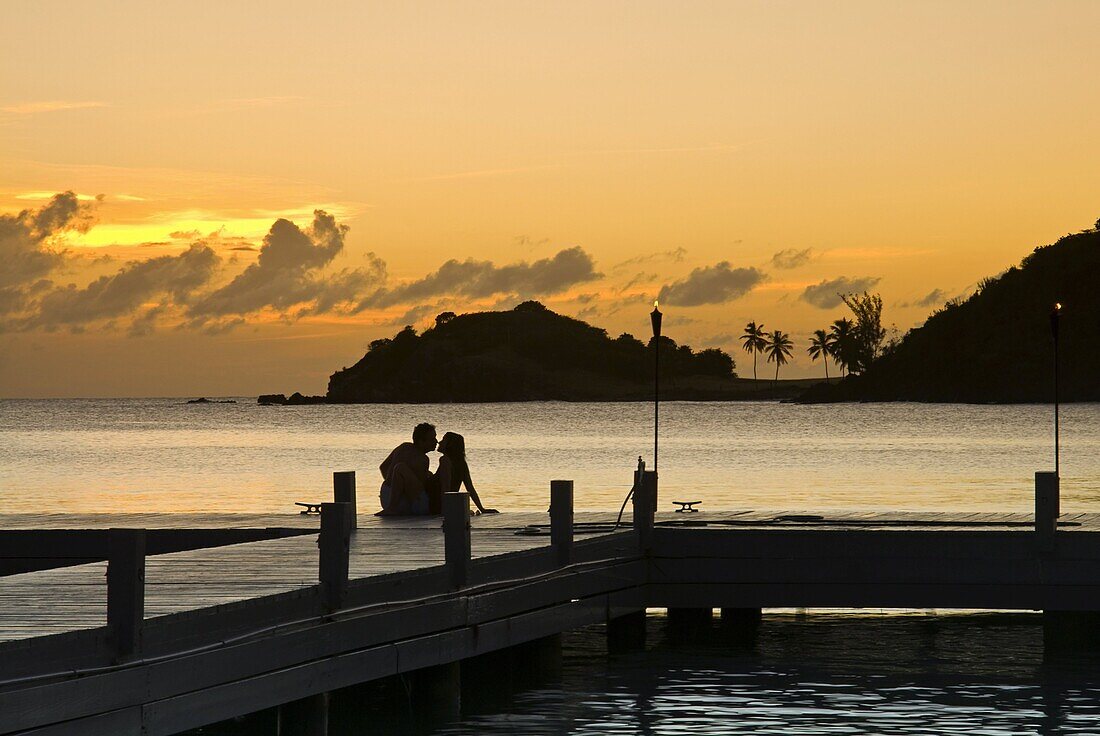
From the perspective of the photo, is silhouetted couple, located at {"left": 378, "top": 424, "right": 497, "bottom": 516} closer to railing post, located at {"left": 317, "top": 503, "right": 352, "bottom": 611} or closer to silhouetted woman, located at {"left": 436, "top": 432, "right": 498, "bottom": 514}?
silhouetted woman, located at {"left": 436, "top": 432, "right": 498, "bottom": 514}

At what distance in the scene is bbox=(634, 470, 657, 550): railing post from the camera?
19.6 meters

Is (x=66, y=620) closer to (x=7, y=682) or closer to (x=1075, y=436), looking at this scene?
(x=7, y=682)

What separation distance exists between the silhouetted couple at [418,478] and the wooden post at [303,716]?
23.9 feet

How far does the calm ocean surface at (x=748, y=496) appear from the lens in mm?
17297

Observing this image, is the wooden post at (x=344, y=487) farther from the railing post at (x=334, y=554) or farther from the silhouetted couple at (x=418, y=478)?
the railing post at (x=334, y=554)

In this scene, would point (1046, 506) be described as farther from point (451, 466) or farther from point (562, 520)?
point (451, 466)

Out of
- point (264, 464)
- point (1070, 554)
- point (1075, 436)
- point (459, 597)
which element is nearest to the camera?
point (459, 597)

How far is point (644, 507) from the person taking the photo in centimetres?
1962

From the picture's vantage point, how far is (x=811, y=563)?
64.1 feet

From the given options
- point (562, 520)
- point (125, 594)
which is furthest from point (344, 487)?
point (125, 594)

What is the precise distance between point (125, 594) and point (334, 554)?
8.89ft

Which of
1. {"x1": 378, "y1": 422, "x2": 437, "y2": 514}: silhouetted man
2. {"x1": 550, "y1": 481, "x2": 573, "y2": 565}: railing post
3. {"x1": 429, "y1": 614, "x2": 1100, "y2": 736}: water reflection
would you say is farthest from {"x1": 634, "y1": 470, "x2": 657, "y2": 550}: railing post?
{"x1": 378, "y1": 422, "x2": 437, "y2": 514}: silhouetted man

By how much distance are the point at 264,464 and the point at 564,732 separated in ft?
247

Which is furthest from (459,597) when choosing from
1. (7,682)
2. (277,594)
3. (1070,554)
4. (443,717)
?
(1070,554)
